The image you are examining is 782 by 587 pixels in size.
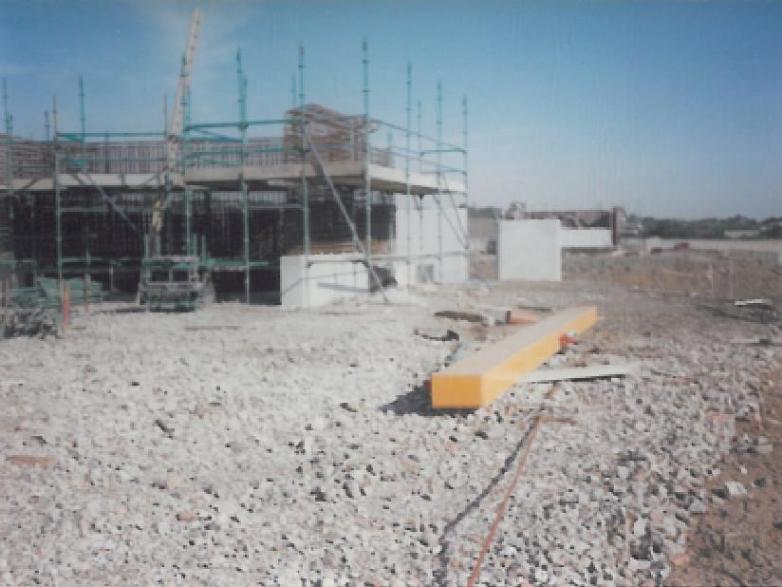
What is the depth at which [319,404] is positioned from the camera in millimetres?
8008

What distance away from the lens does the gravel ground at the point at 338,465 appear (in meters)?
4.66

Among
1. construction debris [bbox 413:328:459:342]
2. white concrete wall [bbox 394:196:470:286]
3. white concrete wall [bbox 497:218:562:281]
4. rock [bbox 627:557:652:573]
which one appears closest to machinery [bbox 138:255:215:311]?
construction debris [bbox 413:328:459:342]

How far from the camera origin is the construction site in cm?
475

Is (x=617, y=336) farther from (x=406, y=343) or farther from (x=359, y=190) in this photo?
(x=359, y=190)

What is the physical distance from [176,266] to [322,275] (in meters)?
3.02

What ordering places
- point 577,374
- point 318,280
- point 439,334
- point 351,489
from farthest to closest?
point 318,280
point 439,334
point 577,374
point 351,489

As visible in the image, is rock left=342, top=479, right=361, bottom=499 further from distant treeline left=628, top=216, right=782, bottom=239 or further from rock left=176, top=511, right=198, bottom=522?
distant treeline left=628, top=216, right=782, bottom=239

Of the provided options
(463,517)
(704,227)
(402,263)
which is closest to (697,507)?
(463,517)

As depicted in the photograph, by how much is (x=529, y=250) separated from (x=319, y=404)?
724 inches

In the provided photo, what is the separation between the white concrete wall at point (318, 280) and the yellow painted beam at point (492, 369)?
5971 mm

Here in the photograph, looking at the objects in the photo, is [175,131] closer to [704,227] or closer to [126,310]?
[126,310]

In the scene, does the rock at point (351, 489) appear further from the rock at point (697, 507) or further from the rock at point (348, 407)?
the rock at point (697, 507)

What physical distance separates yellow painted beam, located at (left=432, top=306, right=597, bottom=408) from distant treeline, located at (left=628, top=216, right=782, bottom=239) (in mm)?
46432

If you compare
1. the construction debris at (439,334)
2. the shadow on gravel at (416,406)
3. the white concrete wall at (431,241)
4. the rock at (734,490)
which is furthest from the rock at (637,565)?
the white concrete wall at (431,241)
